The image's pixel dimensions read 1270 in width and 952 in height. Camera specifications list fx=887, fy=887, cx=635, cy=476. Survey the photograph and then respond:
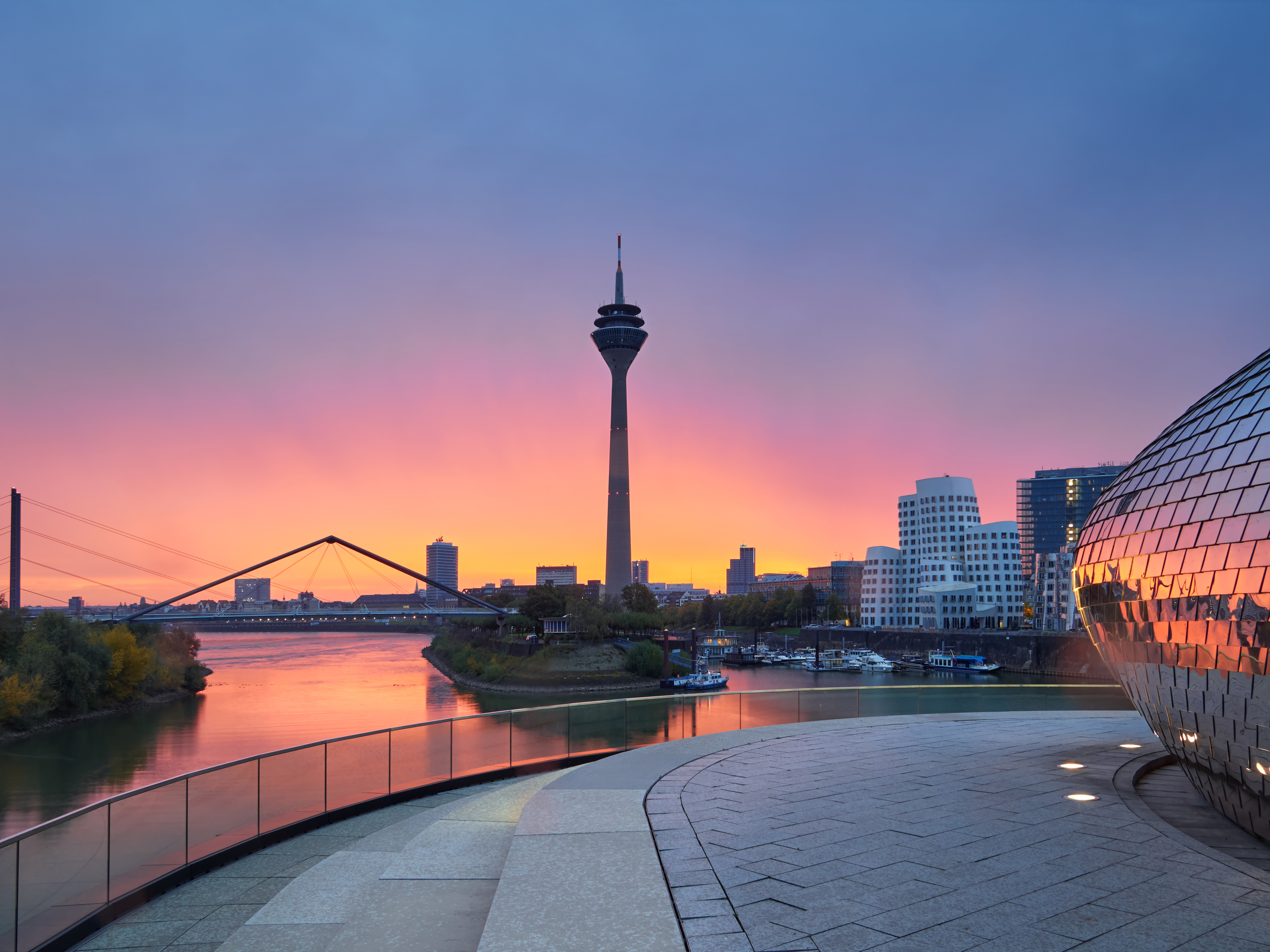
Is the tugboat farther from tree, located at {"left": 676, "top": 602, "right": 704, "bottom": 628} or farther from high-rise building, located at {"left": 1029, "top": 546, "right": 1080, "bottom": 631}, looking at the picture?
tree, located at {"left": 676, "top": 602, "right": 704, "bottom": 628}

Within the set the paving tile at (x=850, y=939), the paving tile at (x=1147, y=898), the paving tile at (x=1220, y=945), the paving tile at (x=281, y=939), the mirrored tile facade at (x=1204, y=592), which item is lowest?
the paving tile at (x=281, y=939)

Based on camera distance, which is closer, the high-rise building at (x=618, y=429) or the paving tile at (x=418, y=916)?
the paving tile at (x=418, y=916)

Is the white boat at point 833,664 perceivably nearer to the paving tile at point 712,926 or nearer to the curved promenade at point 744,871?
the curved promenade at point 744,871

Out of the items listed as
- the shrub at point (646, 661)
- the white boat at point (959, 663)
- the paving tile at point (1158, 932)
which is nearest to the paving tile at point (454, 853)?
the paving tile at point (1158, 932)

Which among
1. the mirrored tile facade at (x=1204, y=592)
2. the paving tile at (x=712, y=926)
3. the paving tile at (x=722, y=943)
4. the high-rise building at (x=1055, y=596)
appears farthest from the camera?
the high-rise building at (x=1055, y=596)

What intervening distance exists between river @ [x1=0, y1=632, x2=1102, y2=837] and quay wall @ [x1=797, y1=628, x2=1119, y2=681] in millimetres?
2972

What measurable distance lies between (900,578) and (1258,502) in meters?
144

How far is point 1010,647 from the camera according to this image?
99312mm

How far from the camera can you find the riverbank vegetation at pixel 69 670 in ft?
183

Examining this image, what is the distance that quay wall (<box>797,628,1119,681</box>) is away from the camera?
88.6 metres

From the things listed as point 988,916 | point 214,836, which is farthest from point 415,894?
point 988,916

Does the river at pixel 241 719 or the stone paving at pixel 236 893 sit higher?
the stone paving at pixel 236 893

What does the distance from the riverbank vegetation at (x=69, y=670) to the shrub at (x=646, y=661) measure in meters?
41.8

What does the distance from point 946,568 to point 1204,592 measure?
140m
